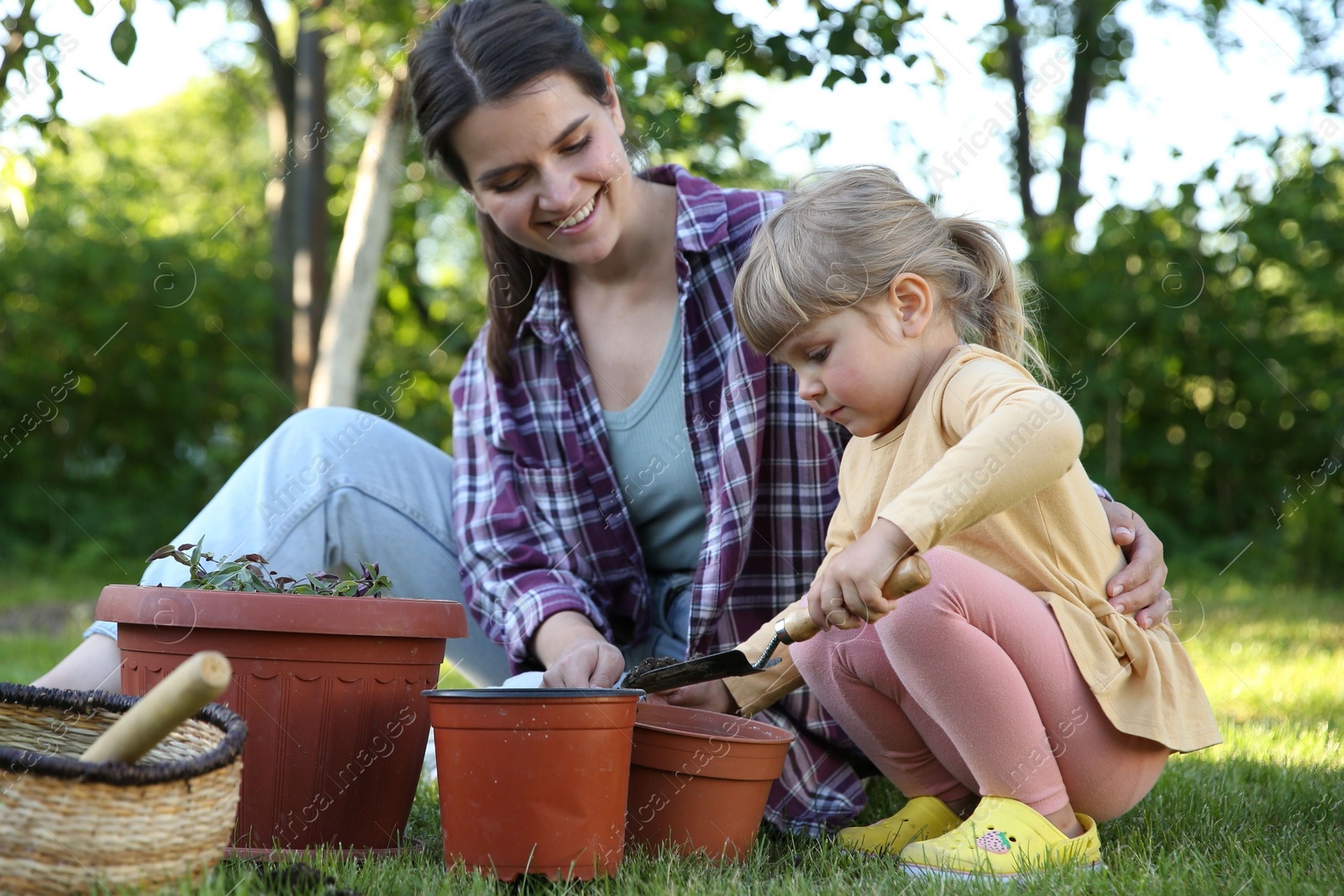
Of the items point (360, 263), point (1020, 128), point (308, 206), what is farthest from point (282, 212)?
point (1020, 128)

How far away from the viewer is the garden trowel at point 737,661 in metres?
1.51

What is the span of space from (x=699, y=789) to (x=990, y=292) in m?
0.89

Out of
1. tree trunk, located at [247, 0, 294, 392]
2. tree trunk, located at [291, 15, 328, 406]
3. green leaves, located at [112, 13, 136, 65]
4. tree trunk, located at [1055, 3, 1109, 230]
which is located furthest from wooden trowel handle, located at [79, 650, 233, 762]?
tree trunk, located at [247, 0, 294, 392]

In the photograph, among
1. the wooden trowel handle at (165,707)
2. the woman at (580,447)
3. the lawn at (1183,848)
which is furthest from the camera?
the woman at (580,447)

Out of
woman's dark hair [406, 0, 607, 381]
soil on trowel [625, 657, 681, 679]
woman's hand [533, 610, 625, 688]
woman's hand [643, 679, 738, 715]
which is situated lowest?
woman's hand [643, 679, 738, 715]

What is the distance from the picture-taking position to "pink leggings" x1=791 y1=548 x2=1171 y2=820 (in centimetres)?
163

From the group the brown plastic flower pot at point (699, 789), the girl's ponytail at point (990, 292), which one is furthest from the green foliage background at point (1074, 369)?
the brown plastic flower pot at point (699, 789)

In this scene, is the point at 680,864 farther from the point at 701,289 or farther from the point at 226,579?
the point at 701,289

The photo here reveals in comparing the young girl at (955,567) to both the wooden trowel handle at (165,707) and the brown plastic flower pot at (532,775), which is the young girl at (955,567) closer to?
the brown plastic flower pot at (532,775)

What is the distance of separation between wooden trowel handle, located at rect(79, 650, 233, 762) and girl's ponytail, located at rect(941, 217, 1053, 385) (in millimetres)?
1208

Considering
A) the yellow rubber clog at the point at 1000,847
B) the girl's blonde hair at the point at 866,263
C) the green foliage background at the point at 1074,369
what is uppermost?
the girl's blonde hair at the point at 866,263

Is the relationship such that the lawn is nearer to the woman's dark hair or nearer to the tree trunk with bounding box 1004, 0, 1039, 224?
the woman's dark hair

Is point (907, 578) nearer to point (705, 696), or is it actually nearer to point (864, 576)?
point (864, 576)

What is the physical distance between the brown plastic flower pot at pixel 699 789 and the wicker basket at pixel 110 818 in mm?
591
